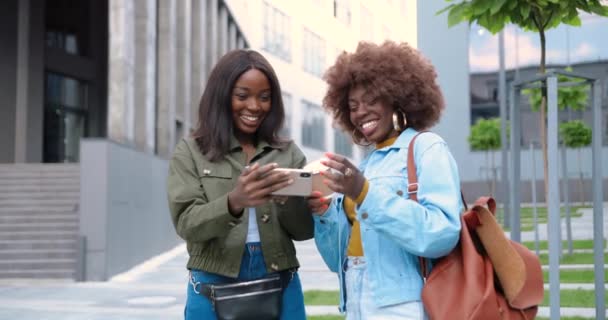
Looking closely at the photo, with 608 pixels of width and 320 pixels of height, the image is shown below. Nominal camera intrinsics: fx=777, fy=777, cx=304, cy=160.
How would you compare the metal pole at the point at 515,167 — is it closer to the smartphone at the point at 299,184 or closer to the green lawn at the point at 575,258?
the smartphone at the point at 299,184

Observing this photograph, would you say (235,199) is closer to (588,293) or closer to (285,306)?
(285,306)

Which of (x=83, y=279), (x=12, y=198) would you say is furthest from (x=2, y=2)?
(x=83, y=279)

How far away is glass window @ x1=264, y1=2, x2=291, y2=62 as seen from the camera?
72.0 feet

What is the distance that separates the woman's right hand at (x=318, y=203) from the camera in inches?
111

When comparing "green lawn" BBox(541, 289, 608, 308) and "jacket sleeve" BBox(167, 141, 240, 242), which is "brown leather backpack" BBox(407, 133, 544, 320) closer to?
"jacket sleeve" BBox(167, 141, 240, 242)

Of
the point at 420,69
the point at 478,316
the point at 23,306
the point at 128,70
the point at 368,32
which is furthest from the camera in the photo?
the point at 128,70

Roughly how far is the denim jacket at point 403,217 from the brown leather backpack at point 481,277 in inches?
2.0

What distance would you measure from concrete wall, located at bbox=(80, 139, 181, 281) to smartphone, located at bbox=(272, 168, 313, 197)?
39.6ft

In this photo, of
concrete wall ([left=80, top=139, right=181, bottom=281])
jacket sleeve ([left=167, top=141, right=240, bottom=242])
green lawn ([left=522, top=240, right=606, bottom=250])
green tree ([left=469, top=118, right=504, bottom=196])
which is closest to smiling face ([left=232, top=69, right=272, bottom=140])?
jacket sleeve ([left=167, top=141, right=240, bottom=242])

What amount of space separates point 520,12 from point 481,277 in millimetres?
4466

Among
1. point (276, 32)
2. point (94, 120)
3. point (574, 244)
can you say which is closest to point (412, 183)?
point (574, 244)

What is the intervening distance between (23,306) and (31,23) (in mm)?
18668

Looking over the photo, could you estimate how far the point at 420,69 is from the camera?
2.77m

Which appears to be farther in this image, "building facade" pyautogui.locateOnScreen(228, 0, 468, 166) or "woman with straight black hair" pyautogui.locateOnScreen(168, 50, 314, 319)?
"building facade" pyautogui.locateOnScreen(228, 0, 468, 166)
